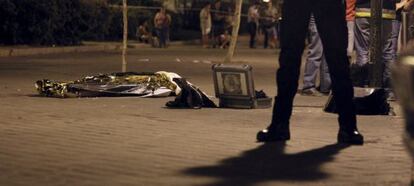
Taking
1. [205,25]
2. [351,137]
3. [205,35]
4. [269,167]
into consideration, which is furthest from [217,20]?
[269,167]

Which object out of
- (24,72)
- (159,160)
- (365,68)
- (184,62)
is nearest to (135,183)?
(159,160)

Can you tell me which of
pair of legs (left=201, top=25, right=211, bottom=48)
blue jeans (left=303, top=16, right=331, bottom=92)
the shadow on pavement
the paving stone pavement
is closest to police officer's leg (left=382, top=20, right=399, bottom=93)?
blue jeans (left=303, top=16, right=331, bottom=92)

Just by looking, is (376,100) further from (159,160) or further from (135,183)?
(135,183)

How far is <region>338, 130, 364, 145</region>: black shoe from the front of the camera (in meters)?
8.10

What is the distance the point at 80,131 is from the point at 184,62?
13.6 meters

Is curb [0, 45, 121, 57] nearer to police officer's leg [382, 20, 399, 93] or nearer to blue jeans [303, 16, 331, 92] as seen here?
blue jeans [303, 16, 331, 92]

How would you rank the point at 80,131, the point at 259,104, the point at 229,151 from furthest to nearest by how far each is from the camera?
the point at 259,104, the point at 80,131, the point at 229,151

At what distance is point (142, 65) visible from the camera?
21031mm

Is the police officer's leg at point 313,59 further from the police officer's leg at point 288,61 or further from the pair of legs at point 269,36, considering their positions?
the pair of legs at point 269,36

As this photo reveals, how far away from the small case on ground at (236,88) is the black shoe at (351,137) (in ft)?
7.97

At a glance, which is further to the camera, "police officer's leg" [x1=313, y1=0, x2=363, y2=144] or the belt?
the belt

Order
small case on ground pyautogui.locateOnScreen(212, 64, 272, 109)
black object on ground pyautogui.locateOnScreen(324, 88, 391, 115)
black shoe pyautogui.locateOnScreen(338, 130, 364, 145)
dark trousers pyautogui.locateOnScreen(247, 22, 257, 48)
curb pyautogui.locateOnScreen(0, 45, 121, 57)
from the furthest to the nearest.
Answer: dark trousers pyautogui.locateOnScreen(247, 22, 257, 48), curb pyautogui.locateOnScreen(0, 45, 121, 57), small case on ground pyautogui.locateOnScreen(212, 64, 272, 109), black object on ground pyautogui.locateOnScreen(324, 88, 391, 115), black shoe pyautogui.locateOnScreen(338, 130, 364, 145)

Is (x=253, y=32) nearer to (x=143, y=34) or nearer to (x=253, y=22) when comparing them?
(x=253, y=22)

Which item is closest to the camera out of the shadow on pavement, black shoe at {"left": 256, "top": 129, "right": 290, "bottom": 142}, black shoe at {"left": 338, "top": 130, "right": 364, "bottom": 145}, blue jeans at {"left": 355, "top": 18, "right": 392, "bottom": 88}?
the shadow on pavement
